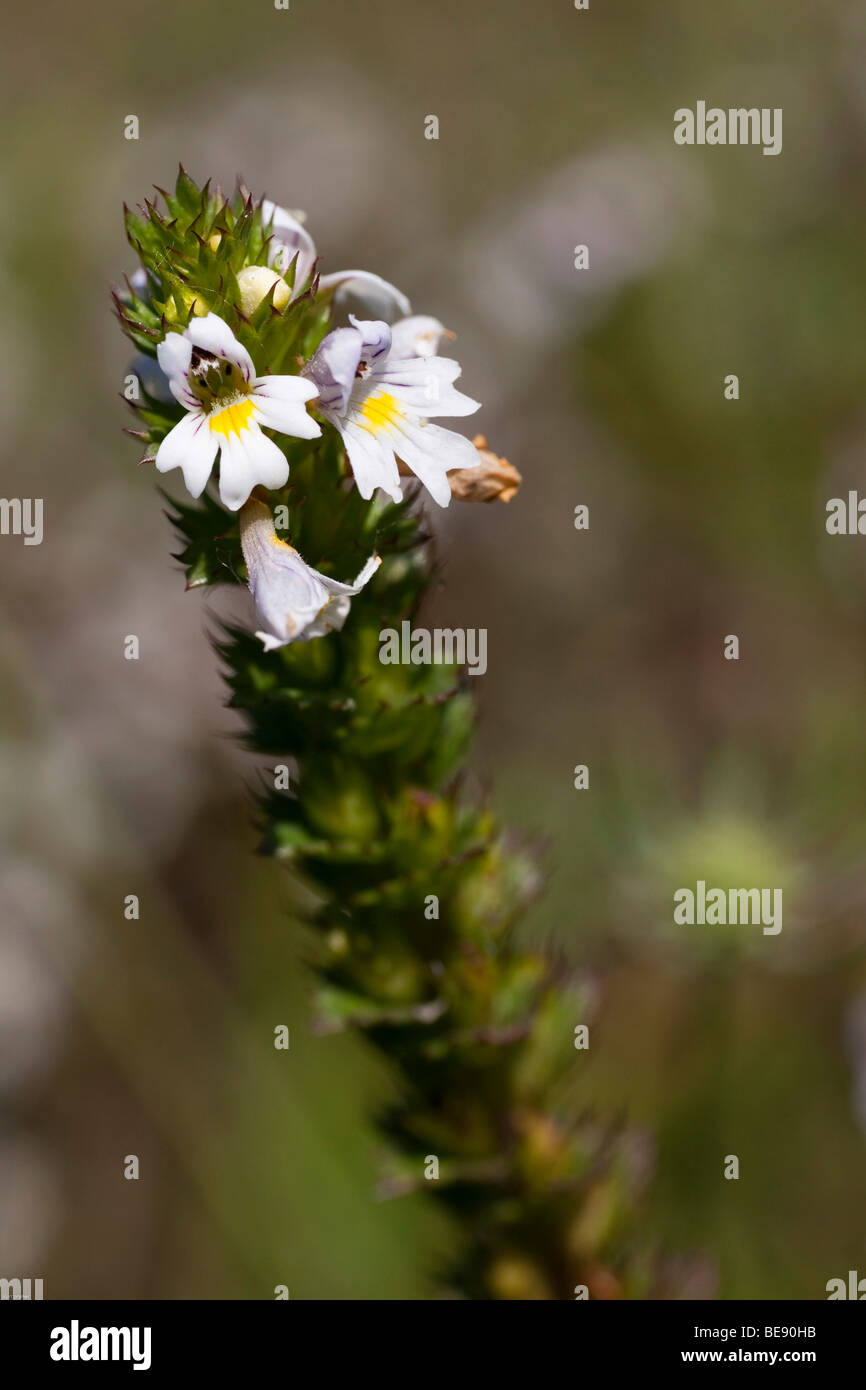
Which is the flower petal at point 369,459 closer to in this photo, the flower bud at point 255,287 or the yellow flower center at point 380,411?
the yellow flower center at point 380,411

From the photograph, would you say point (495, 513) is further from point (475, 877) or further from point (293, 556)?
point (293, 556)

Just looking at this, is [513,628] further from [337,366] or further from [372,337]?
[337,366]

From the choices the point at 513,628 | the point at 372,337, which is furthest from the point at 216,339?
the point at 513,628

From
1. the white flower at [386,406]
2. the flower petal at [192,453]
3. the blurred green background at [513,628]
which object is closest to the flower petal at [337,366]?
the white flower at [386,406]

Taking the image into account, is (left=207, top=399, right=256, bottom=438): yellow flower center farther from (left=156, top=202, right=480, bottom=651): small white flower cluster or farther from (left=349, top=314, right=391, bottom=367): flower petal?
(left=349, top=314, right=391, bottom=367): flower petal

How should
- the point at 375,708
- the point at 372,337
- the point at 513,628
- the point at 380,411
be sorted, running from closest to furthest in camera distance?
the point at 372,337
the point at 380,411
the point at 375,708
the point at 513,628
